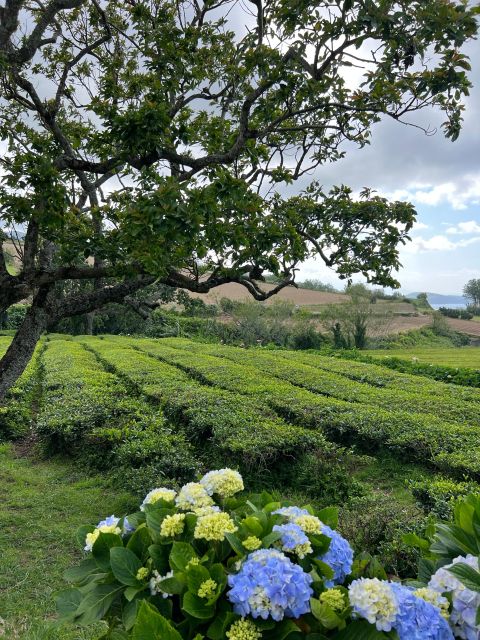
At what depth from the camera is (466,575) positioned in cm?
131

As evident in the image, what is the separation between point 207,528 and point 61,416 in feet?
21.5

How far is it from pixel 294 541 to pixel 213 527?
0.24 metres

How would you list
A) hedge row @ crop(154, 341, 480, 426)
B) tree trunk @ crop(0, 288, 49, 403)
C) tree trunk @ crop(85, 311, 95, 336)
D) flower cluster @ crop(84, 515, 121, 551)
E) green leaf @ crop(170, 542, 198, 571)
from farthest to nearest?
tree trunk @ crop(85, 311, 95, 336)
hedge row @ crop(154, 341, 480, 426)
tree trunk @ crop(0, 288, 49, 403)
flower cluster @ crop(84, 515, 121, 551)
green leaf @ crop(170, 542, 198, 571)

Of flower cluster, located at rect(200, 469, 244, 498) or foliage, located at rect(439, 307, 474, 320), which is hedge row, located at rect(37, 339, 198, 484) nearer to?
flower cluster, located at rect(200, 469, 244, 498)

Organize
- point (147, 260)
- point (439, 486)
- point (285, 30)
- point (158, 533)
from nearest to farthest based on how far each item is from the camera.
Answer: point (158, 533) < point (147, 260) < point (285, 30) < point (439, 486)

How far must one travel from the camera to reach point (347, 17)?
12.6 ft

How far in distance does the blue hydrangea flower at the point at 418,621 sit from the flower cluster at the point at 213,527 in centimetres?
49

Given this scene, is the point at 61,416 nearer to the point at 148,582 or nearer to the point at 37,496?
the point at 37,496

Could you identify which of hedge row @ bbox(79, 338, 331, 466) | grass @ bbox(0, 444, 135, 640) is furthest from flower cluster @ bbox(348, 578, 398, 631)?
hedge row @ bbox(79, 338, 331, 466)

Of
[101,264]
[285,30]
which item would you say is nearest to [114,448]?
[101,264]

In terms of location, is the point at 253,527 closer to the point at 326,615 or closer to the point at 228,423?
the point at 326,615

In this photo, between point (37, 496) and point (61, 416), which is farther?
point (61, 416)

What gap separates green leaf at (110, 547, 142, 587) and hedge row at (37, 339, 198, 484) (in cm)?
402

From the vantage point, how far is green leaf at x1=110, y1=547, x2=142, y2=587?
4.78ft
